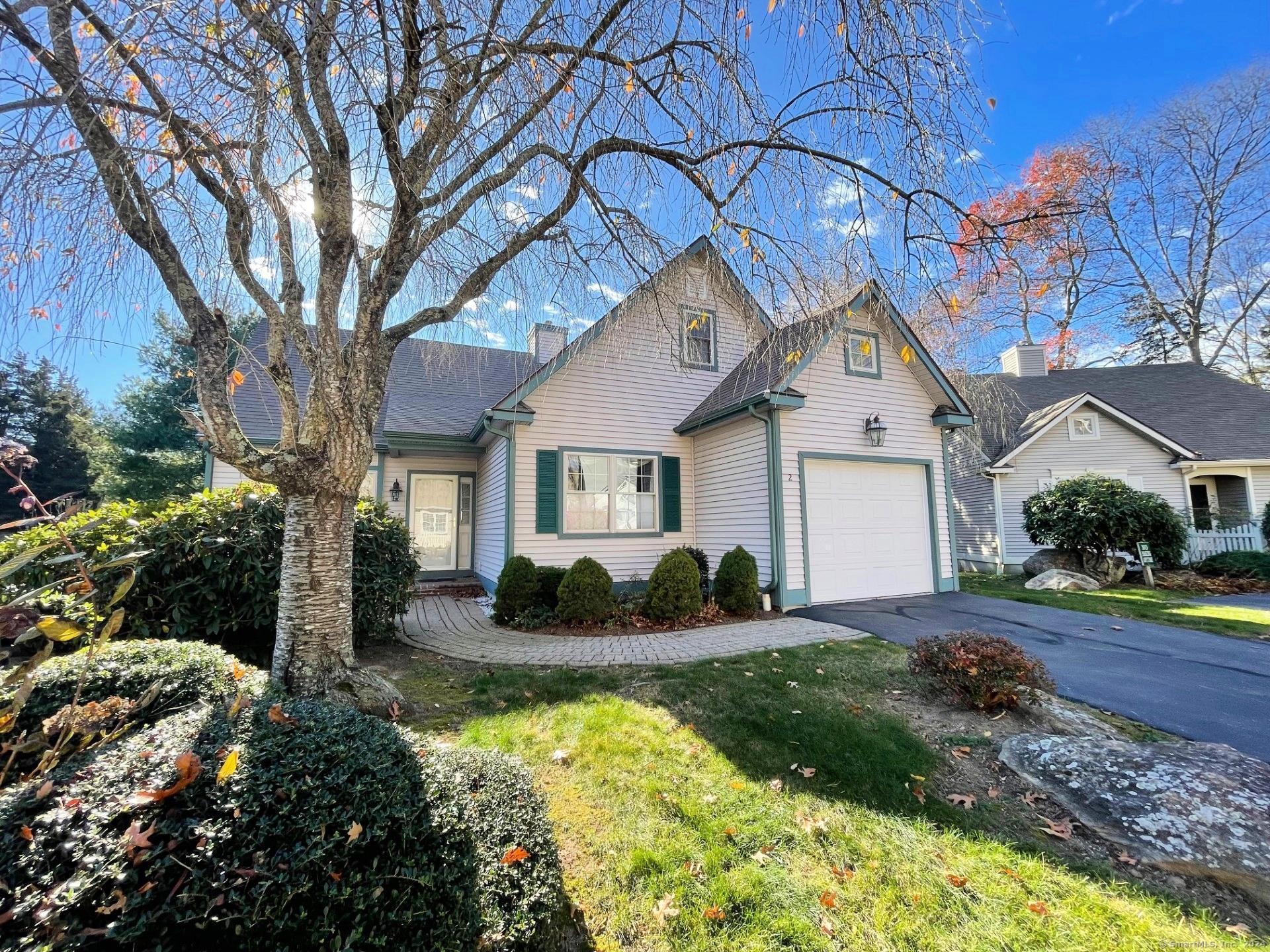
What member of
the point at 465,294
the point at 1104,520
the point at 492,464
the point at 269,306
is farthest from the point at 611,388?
the point at 1104,520

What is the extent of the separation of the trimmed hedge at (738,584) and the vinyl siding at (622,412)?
141 cm

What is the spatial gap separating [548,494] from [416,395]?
18.9ft

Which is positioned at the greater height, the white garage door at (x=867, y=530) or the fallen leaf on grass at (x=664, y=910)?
the white garage door at (x=867, y=530)

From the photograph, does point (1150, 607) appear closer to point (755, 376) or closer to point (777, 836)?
point (755, 376)

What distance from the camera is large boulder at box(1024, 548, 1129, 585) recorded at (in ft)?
36.2

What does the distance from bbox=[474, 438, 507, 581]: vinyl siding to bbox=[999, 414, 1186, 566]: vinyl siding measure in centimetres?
1358

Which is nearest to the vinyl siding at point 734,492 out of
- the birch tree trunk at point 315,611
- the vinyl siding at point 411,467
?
the vinyl siding at point 411,467

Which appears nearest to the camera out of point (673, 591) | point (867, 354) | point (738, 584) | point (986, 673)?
point (986, 673)

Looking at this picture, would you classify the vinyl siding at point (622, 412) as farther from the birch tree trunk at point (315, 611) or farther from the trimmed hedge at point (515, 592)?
the birch tree trunk at point (315, 611)

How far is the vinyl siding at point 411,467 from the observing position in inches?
452

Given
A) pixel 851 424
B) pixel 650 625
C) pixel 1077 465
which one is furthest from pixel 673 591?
pixel 1077 465

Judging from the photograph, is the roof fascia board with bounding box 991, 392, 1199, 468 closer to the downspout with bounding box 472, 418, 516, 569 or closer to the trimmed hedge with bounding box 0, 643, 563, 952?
the downspout with bounding box 472, 418, 516, 569

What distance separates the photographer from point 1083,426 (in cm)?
1389

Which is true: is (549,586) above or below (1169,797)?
above
